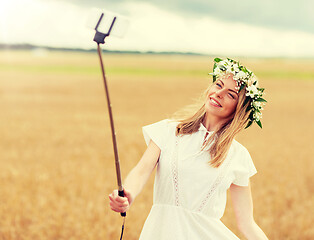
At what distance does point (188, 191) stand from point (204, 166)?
5.9 inches

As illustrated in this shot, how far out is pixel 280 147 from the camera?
10828 millimetres

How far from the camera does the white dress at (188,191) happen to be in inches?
98.8

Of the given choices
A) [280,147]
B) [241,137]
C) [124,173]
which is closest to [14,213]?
[124,173]

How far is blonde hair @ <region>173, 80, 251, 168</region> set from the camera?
99.5 inches

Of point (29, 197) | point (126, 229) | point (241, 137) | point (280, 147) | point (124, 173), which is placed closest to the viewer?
point (126, 229)

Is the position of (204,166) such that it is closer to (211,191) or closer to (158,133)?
(211,191)

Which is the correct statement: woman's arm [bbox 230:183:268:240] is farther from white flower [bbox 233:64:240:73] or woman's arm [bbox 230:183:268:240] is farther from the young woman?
white flower [bbox 233:64:240:73]

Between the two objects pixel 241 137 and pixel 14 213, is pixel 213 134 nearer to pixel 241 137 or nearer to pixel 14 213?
pixel 14 213

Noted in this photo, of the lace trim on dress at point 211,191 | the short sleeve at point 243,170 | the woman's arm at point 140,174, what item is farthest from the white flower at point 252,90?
the woman's arm at point 140,174

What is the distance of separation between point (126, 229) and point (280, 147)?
648 centimetres

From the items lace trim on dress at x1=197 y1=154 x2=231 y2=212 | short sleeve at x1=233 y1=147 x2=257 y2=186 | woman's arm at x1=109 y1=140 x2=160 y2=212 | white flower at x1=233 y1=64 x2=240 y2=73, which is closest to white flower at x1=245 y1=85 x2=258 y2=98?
white flower at x1=233 y1=64 x2=240 y2=73

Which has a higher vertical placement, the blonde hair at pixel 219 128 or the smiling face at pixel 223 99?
the smiling face at pixel 223 99

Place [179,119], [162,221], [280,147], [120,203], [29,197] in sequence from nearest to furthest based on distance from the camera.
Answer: [120,203] → [162,221] → [179,119] → [29,197] → [280,147]

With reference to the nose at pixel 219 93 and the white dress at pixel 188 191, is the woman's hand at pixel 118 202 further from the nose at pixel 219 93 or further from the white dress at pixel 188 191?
the nose at pixel 219 93
